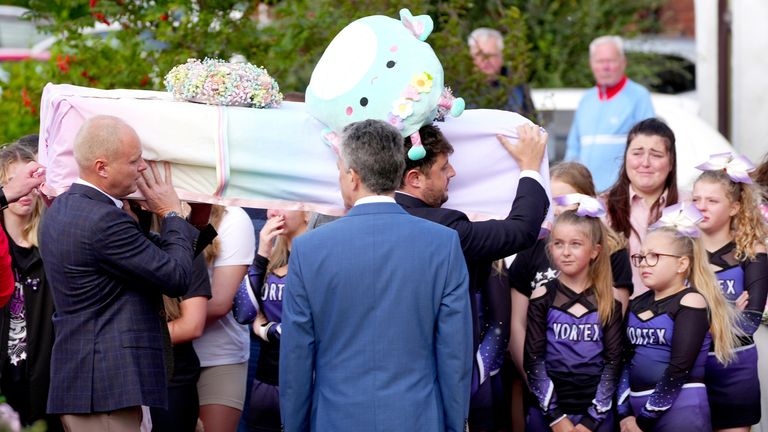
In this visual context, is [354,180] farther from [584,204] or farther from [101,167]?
[584,204]

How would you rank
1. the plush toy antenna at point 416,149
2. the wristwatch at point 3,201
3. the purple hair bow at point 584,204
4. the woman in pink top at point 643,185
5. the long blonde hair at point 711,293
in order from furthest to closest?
the woman in pink top at point 643,185
the purple hair bow at point 584,204
the long blonde hair at point 711,293
the wristwatch at point 3,201
the plush toy antenna at point 416,149

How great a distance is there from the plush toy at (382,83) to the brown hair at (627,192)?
5.96 ft

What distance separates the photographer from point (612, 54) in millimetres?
9164

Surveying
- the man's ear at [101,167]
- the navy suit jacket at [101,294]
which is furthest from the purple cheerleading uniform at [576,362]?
the man's ear at [101,167]

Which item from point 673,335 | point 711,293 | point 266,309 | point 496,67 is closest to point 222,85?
point 266,309

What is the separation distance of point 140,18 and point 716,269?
3.93 meters

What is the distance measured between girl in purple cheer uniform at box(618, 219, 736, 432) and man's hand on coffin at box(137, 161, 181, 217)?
2.27 metres

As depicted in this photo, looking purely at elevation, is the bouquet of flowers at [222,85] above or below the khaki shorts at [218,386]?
above

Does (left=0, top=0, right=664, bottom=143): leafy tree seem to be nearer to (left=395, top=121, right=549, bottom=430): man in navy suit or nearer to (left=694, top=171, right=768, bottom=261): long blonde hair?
(left=694, top=171, right=768, bottom=261): long blonde hair

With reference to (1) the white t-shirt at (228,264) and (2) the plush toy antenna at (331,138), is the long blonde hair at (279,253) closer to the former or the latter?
(1) the white t-shirt at (228,264)

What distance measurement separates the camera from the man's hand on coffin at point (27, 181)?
505 centimetres

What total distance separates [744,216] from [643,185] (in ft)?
1.78

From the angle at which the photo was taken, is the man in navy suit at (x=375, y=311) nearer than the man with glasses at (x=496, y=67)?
Yes

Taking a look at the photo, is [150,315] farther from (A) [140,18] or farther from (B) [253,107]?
(A) [140,18]
